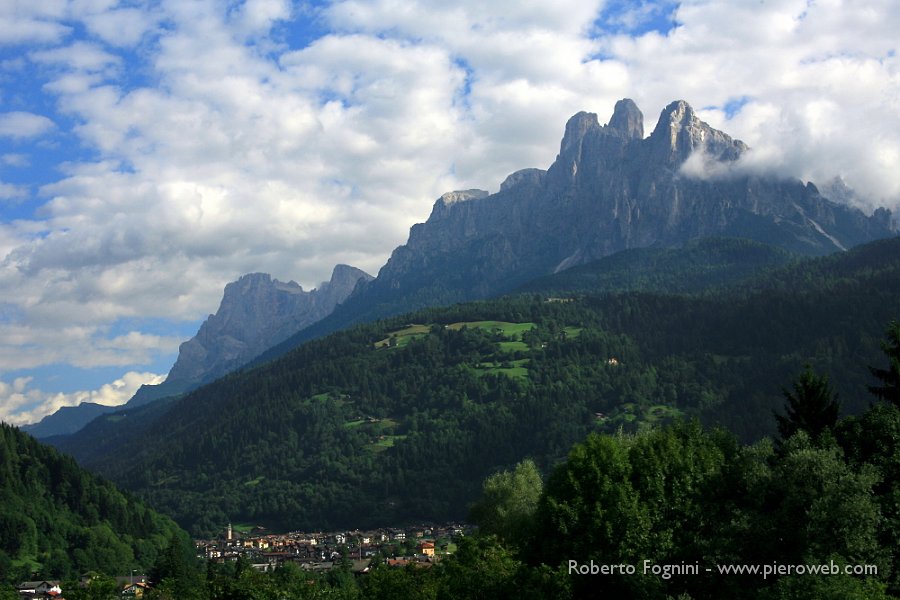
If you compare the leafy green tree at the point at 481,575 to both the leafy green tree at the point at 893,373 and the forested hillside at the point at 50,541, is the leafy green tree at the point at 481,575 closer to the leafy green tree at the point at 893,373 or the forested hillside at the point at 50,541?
the leafy green tree at the point at 893,373

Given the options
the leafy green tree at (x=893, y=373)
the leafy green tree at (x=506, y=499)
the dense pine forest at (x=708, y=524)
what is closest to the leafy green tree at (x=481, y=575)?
the dense pine forest at (x=708, y=524)

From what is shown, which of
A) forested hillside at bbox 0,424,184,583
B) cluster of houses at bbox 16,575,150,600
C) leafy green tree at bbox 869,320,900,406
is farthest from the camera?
forested hillside at bbox 0,424,184,583

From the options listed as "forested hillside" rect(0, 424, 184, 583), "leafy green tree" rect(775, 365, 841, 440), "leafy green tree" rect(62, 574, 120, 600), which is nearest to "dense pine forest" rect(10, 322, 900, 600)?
"leafy green tree" rect(775, 365, 841, 440)

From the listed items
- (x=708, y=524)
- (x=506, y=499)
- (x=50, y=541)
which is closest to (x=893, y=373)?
(x=708, y=524)

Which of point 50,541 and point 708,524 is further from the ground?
point 708,524

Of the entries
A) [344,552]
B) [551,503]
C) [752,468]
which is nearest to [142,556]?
[344,552]

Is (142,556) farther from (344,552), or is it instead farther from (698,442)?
(698,442)

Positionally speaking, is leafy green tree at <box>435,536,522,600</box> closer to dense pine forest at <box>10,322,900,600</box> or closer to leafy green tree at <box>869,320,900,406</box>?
dense pine forest at <box>10,322,900,600</box>

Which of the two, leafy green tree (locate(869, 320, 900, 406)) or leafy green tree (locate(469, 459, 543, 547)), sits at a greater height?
leafy green tree (locate(869, 320, 900, 406))

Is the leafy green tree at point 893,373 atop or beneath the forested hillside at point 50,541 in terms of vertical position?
atop

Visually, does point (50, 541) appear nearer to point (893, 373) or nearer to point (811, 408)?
point (811, 408)

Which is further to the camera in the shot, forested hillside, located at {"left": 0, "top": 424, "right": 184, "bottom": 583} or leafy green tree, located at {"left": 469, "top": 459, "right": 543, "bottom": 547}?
forested hillside, located at {"left": 0, "top": 424, "right": 184, "bottom": 583}

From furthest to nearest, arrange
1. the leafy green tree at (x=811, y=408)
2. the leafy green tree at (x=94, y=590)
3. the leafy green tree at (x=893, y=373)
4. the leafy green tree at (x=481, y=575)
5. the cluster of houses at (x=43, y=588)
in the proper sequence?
the cluster of houses at (x=43, y=588) < the leafy green tree at (x=94, y=590) < the leafy green tree at (x=811, y=408) < the leafy green tree at (x=481, y=575) < the leafy green tree at (x=893, y=373)

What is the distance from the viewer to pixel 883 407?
5703 cm
